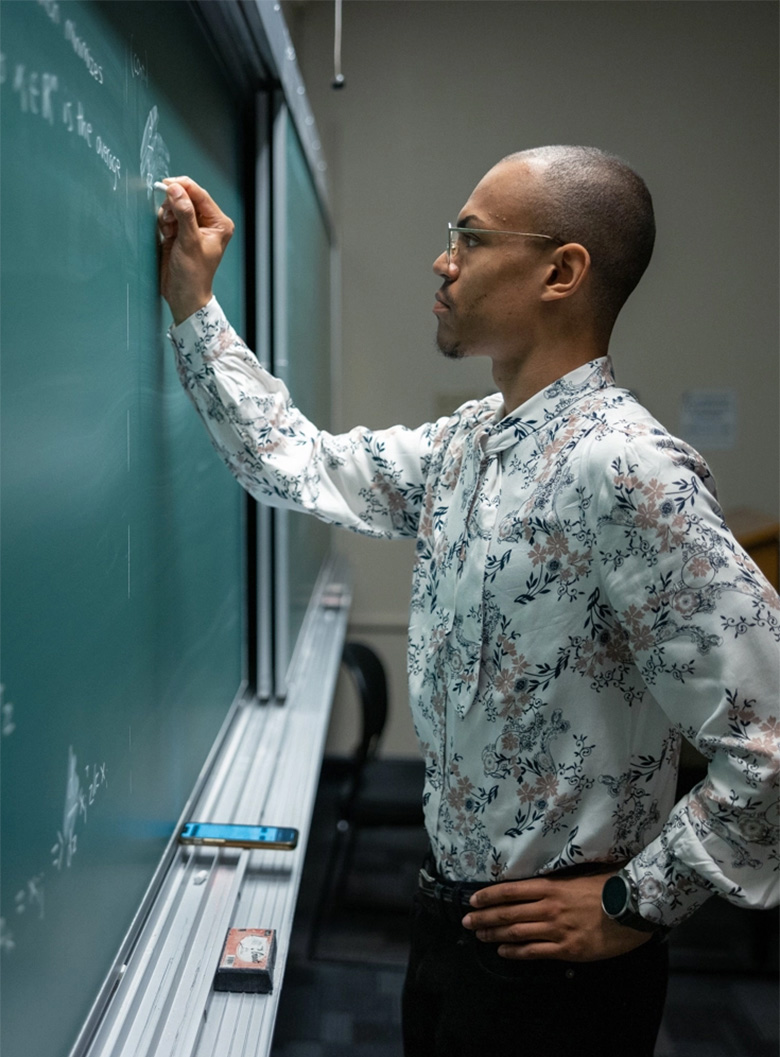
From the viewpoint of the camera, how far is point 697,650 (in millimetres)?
795

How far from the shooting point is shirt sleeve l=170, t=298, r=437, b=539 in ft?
3.42

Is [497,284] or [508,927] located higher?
[497,284]

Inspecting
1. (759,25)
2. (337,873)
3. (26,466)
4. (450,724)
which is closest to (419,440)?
(450,724)

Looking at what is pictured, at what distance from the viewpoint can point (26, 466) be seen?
22.4 inches

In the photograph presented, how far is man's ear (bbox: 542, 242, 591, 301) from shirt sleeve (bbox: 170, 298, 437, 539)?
0.94 ft

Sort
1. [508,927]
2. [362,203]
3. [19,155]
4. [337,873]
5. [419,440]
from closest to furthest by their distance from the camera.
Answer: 1. [19,155]
2. [508,927]
3. [419,440]
4. [337,873]
5. [362,203]

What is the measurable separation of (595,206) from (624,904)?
2.44 ft

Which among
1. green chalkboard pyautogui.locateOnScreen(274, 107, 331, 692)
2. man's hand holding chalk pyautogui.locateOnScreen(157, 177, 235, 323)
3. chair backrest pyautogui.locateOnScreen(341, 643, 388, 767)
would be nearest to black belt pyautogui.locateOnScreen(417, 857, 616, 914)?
green chalkboard pyautogui.locateOnScreen(274, 107, 331, 692)

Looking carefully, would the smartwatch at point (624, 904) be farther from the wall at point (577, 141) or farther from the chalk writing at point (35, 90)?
the wall at point (577, 141)

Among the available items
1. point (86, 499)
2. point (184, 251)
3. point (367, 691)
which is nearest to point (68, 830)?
point (86, 499)

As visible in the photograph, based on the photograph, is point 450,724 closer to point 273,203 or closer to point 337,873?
point 273,203

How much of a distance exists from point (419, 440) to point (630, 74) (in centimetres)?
225

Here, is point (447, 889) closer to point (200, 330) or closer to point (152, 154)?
point (200, 330)

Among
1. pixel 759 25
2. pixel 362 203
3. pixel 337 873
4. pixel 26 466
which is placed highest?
pixel 759 25
